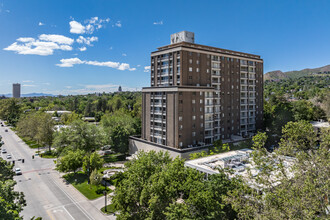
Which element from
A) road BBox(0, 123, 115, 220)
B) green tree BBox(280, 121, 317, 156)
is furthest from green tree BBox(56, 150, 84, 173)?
green tree BBox(280, 121, 317, 156)

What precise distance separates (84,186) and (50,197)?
638 cm

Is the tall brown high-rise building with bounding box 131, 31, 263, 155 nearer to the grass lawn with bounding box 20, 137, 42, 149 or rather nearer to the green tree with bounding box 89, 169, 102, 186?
the green tree with bounding box 89, 169, 102, 186

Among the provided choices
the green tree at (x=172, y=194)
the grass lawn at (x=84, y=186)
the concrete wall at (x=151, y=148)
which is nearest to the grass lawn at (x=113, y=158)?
the concrete wall at (x=151, y=148)

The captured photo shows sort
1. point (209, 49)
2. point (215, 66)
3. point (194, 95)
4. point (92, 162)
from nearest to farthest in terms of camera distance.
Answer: point (92, 162) → point (194, 95) → point (209, 49) → point (215, 66)

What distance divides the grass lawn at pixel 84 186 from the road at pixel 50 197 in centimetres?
93

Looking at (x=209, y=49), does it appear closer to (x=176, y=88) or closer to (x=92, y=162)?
(x=176, y=88)

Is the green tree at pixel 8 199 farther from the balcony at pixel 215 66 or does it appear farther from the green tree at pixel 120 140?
the balcony at pixel 215 66

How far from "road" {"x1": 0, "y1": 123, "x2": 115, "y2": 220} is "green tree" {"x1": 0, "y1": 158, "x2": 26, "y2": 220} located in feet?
22.9

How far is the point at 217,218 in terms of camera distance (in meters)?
20.9

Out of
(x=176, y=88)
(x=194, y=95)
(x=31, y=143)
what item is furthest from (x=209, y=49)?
(x=31, y=143)

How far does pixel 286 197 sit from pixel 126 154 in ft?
181

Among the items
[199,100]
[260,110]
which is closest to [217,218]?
[199,100]

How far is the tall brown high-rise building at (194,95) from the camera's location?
51.8 m

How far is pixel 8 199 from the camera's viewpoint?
21516mm
